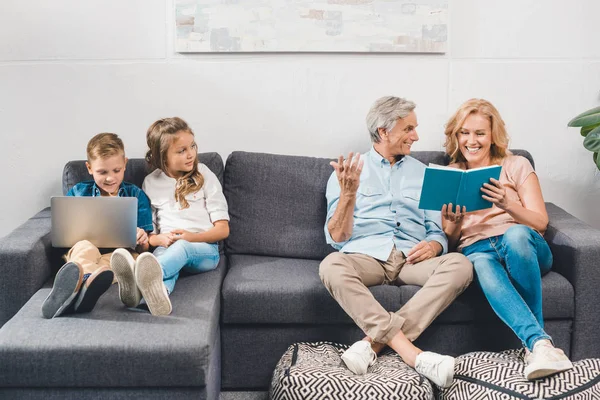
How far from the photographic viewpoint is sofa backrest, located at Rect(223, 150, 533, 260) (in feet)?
9.59

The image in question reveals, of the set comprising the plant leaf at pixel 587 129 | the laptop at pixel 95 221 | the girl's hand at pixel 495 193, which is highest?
the plant leaf at pixel 587 129

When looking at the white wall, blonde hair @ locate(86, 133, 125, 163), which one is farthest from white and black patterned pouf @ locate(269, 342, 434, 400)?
the white wall

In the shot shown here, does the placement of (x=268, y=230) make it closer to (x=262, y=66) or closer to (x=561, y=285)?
(x=262, y=66)

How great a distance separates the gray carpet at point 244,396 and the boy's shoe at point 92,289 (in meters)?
0.64

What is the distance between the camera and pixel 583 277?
98.9 inches

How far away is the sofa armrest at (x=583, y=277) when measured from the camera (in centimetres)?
251

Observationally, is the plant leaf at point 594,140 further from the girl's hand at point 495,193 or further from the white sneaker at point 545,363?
the white sneaker at point 545,363

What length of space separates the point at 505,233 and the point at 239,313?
3.50ft

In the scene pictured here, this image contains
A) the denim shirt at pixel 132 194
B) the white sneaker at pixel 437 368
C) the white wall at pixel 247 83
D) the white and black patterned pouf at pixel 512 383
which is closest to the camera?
the white and black patterned pouf at pixel 512 383

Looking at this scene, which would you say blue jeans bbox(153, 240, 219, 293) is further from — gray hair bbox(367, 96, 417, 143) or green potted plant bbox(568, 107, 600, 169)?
green potted plant bbox(568, 107, 600, 169)

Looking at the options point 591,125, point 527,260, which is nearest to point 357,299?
point 527,260

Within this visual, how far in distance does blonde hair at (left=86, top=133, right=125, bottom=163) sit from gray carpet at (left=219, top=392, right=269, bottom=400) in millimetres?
1042

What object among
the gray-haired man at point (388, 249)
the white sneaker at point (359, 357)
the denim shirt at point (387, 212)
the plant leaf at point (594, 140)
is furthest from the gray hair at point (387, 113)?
the white sneaker at point (359, 357)

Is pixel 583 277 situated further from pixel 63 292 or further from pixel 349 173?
pixel 63 292
